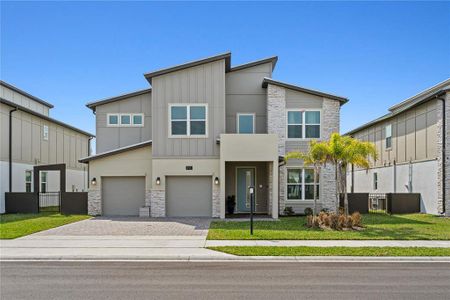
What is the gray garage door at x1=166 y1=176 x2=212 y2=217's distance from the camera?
67.2 feet

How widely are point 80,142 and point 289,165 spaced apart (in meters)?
22.9

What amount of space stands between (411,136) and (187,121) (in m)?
15.1

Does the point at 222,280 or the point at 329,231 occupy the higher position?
the point at 222,280

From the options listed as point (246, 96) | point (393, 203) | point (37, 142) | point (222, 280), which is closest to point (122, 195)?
point (246, 96)

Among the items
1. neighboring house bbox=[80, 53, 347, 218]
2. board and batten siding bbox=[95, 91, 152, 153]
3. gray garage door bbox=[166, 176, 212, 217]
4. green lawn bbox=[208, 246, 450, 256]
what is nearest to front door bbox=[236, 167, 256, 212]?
neighboring house bbox=[80, 53, 347, 218]

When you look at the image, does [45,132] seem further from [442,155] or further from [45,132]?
[442,155]

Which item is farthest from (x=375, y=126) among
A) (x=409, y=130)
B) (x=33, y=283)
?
(x=33, y=283)

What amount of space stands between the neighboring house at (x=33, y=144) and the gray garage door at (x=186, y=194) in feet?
35.2

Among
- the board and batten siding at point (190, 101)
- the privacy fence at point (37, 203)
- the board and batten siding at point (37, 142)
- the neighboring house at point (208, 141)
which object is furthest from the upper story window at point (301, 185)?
the board and batten siding at point (37, 142)

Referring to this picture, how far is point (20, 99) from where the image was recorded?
31.2m

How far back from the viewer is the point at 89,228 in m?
15.9

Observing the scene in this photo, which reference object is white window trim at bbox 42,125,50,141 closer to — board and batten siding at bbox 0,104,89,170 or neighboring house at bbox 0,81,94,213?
neighboring house at bbox 0,81,94,213

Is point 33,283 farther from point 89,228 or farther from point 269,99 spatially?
point 269,99

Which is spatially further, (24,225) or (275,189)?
(275,189)
